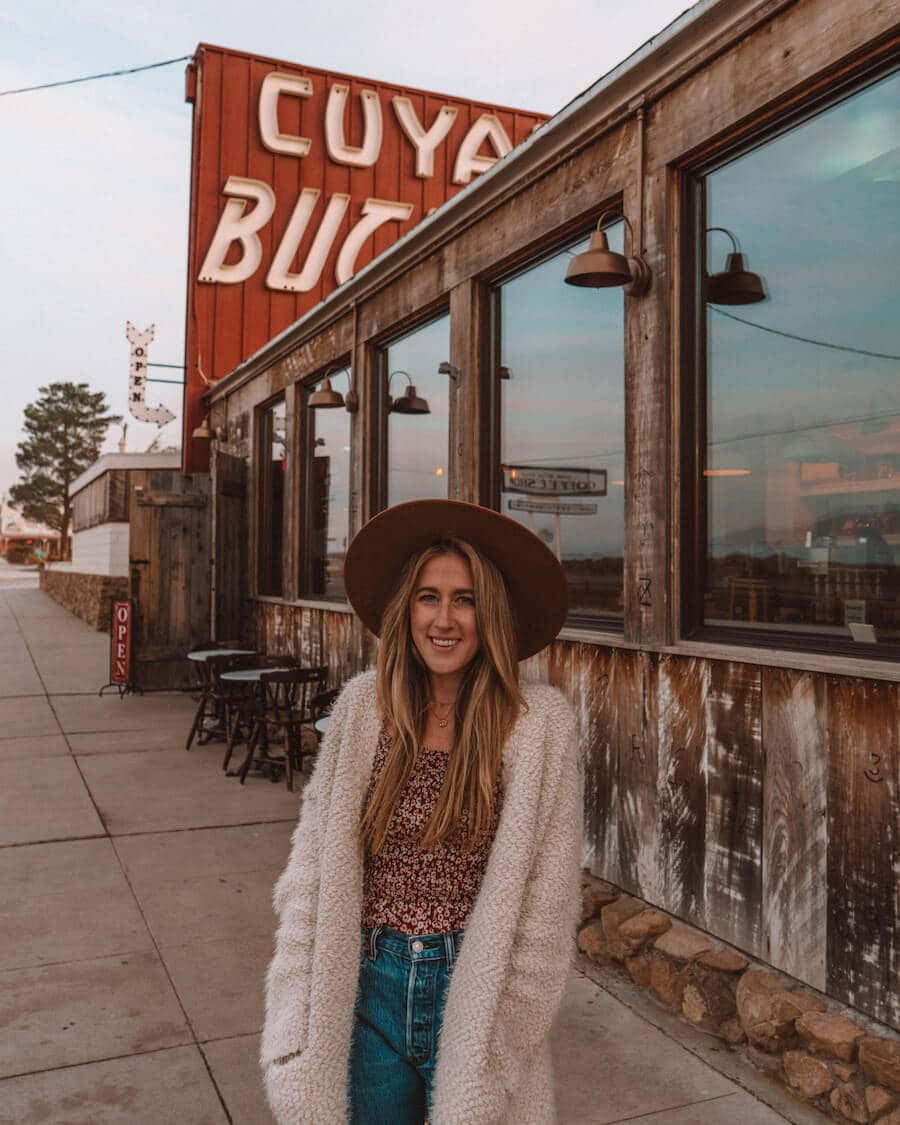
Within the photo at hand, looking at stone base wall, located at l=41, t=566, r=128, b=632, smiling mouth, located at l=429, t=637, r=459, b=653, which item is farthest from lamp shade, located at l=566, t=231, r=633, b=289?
stone base wall, located at l=41, t=566, r=128, b=632

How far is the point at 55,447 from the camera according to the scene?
229 ft

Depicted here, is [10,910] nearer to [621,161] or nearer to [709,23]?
[621,161]

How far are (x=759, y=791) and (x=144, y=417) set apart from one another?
37.1 feet

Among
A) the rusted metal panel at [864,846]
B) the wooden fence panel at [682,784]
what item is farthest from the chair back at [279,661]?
the rusted metal panel at [864,846]

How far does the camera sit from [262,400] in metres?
10.5

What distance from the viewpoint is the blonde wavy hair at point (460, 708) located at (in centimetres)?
183

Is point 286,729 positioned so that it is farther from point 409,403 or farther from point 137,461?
point 137,461

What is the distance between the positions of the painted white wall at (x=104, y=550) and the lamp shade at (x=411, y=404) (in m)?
12.7

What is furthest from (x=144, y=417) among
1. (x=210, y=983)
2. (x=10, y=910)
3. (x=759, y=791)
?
(x=759, y=791)

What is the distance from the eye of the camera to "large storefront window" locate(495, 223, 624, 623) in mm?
4723

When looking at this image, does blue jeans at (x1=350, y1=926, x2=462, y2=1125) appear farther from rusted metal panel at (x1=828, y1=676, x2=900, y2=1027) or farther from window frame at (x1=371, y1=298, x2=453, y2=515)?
window frame at (x1=371, y1=298, x2=453, y2=515)

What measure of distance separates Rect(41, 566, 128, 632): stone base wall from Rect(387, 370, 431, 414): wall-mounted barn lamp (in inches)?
484

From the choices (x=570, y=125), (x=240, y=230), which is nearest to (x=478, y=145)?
(x=240, y=230)

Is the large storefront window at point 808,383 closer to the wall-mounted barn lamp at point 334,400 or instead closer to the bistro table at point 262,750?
the wall-mounted barn lamp at point 334,400
